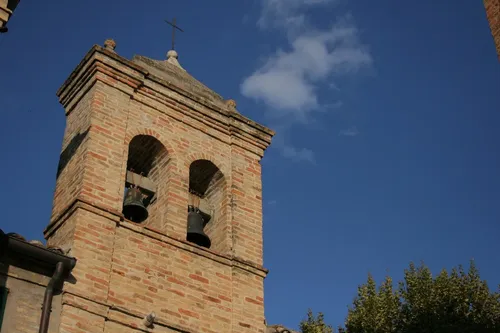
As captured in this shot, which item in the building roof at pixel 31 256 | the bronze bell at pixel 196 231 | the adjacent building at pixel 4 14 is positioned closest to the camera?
the adjacent building at pixel 4 14

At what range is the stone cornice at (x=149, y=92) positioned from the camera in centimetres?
1437

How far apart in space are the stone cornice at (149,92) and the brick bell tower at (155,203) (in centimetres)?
2

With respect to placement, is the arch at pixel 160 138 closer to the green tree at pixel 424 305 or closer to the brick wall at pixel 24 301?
the brick wall at pixel 24 301

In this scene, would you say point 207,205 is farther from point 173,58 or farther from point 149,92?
point 173,58

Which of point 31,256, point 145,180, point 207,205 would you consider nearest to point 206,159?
point 207,205

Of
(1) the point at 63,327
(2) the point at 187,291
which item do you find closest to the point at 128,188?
(2) the point at 187,291

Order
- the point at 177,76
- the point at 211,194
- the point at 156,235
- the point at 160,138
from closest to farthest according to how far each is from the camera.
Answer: the point at 156,235, the point at 160,138, the point at 211,194, the point at 177,76

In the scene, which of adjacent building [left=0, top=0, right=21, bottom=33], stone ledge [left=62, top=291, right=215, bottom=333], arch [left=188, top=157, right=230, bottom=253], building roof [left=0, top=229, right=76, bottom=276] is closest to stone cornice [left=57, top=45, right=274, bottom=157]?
arch [left=188, top=157, right=230, bottom=253]

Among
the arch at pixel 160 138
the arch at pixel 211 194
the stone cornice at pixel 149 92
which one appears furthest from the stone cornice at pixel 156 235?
the stone cornice at pixel 149 92

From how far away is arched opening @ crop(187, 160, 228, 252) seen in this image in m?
13.8

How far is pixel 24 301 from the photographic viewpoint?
35.1ft

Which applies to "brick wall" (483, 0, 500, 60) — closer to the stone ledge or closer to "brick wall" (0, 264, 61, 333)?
the stone ledge

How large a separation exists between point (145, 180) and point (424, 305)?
29.4 feet

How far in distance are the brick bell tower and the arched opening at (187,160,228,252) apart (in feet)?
0.07
